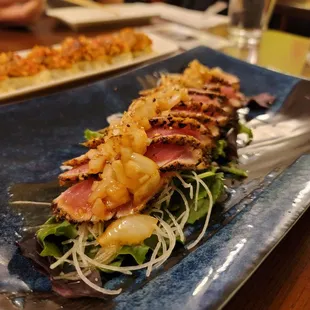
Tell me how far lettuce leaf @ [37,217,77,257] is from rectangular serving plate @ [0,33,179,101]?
158 cm

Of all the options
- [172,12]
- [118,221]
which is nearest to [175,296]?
[118,221]

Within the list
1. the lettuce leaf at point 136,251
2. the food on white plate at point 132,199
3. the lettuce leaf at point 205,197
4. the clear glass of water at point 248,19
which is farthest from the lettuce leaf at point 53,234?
the clear glass of water at point 248,19

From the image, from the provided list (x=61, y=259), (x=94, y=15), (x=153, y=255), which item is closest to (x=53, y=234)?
(x=61, y=259)

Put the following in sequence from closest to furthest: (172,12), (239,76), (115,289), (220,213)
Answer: (115,289) → (220,213) → (239,76) → (172,12)

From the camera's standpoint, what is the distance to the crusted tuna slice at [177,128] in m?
2.21

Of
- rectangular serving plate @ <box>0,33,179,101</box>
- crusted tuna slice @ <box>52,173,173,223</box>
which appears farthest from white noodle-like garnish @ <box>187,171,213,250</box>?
rectangular serving plate @ <box>0,33,179,101</box>

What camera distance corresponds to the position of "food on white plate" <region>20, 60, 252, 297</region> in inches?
69.9

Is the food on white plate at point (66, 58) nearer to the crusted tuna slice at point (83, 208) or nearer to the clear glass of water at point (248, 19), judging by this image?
the clear glass of water at point (248, 19)

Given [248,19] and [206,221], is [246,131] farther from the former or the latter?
[248,19]

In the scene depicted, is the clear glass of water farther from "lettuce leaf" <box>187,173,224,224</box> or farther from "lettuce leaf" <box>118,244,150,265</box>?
"lettuce leaf" <box>118,244,150,265</box>

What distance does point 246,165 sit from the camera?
2635mm

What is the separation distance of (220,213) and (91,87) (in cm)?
162

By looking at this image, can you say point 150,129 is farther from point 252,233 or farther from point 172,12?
point 172,12

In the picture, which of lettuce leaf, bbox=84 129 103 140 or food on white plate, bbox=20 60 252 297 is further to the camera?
lettuce leaf, bbox=84 129 103 140
